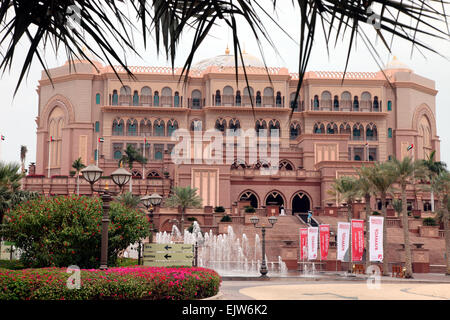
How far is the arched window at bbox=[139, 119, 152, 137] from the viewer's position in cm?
6894

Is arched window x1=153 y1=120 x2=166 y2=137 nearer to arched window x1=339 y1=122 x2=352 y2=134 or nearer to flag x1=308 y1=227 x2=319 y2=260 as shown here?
arched window x1=339 y1=122 x2=352 y2=134

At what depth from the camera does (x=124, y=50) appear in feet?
14.1

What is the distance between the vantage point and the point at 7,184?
32.6 metres

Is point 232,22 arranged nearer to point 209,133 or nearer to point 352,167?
point 352,167

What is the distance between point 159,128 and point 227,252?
3333 centimetres

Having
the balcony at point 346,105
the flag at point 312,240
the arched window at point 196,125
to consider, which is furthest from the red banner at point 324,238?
the balcony at point 346,105

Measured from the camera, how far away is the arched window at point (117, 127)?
6788 centimetres

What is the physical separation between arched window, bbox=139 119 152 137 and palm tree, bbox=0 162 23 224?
35894 millimetres

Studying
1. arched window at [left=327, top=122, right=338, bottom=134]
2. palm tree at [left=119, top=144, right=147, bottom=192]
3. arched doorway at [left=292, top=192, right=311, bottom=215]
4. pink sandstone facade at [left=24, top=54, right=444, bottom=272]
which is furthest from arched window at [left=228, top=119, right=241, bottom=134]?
arched doorway at [left=292, top=192, right=311, bottom=215]

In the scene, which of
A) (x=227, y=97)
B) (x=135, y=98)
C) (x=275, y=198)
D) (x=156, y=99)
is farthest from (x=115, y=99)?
(x=275, y=198)

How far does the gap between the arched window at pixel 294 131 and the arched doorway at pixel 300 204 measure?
38.7ft

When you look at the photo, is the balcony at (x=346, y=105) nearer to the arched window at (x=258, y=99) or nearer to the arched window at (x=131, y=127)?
the arched window at (x=258, y=99)

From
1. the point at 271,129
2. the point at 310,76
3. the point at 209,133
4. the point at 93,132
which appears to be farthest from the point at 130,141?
the point at 310,76

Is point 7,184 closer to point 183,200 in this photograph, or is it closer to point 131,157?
point 183,200
